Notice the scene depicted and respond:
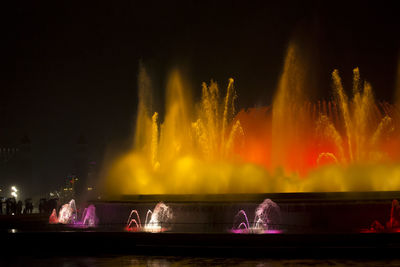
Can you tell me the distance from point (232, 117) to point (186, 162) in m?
4.49

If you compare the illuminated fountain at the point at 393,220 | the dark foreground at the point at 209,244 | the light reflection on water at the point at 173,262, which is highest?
the illuminated fountain at the point at 393,220

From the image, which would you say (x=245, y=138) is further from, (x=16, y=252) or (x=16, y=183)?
(x=16, y=183)

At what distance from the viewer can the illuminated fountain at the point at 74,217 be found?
16.7 metres

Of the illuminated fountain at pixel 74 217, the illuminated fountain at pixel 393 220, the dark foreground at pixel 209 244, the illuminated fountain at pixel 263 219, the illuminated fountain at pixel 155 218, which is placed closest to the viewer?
the dark foreground at pixel 209 244

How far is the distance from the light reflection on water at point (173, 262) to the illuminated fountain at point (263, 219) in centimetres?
406

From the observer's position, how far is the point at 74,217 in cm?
1864

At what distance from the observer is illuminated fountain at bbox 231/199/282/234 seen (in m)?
13.7

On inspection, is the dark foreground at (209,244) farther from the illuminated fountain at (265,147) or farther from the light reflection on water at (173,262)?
the illuminated fountain at (265,147)

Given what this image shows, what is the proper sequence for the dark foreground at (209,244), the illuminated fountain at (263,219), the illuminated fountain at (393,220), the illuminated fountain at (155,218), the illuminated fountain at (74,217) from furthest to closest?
the illuminated fountain at (74,217) < the illuminated fountain at (155,218) < the illuminated fountain at (263,219) < the illuminated fountain at (393,220) < the dark foreground at (209,244)

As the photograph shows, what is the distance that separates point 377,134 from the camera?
2464cm

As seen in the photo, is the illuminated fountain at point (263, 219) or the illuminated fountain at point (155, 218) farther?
the illuminated fountain at point (155, 218)

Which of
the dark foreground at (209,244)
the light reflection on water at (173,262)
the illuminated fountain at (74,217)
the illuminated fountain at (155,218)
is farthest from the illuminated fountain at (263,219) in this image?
the illuminated fountain at (74,217)

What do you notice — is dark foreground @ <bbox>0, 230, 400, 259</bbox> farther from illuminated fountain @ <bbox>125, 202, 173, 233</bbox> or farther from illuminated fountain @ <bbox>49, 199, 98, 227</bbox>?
illuminated fountain @ <bbox>49, 199, 98, 227</bbox>

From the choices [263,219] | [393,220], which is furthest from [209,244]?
[393,220]
